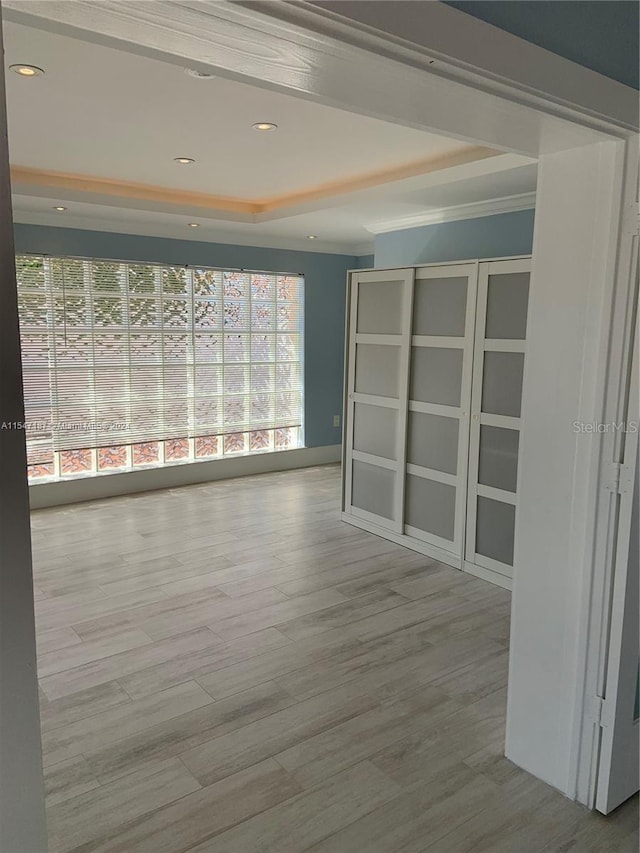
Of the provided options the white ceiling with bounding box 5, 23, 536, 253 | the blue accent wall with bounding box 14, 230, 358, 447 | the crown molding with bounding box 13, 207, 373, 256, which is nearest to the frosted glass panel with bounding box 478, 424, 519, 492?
the white ceiling with bounding box 5, 23, 536, 253

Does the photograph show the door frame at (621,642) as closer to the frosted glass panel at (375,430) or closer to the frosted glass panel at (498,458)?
the frosted glass panel at (498,458)

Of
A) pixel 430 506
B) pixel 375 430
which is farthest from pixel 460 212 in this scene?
pixel 430 506

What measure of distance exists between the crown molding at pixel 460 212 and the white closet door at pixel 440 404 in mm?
727

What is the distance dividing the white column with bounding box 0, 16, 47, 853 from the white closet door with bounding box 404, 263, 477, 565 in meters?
3.19

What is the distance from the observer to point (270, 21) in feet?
3.35

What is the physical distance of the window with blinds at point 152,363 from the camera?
200 inches

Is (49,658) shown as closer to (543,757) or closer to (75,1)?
(543,757)

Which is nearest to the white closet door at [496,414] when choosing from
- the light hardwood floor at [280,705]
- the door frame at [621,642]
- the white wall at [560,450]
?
the light hardwood floor at [280,705]

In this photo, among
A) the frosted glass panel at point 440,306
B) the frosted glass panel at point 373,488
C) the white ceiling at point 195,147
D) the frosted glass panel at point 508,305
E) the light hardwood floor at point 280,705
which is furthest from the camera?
the frosted glass panel at point 373,488

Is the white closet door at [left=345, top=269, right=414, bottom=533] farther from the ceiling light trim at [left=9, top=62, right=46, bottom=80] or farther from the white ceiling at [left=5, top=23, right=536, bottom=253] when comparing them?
the ceiling light trim at [left=9, top=62, right=46, bottom=80]

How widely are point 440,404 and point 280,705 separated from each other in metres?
2.19

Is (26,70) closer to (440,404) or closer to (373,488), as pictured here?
(440,404)

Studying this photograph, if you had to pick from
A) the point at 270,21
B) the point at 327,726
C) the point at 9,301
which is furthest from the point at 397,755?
the point at 270,21

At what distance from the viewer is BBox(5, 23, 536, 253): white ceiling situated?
2504mm
